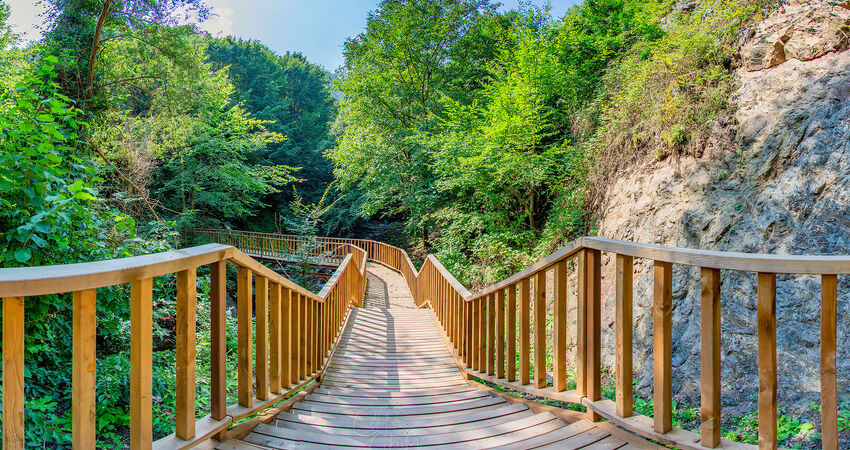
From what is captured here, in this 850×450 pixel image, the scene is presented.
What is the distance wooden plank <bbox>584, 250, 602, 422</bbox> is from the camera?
1892 millimetres

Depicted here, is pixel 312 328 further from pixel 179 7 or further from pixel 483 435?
pixel 179 7

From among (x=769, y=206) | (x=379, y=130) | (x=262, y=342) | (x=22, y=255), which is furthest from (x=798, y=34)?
(x=379, y=130)

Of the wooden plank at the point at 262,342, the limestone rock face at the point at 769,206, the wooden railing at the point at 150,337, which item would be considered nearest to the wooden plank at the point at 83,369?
the wooden railing at the point at 150,337

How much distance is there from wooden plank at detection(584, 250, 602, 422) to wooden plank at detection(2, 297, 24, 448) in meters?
2.05

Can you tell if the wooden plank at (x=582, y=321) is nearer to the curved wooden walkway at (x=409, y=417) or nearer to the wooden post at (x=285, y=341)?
the curved wooden walkway at (x=409, y=417)

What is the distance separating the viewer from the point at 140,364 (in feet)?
4.15

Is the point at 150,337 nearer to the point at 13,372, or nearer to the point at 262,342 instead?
the point at 13,372

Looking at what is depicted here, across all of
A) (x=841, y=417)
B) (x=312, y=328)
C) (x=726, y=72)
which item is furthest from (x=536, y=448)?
(x=726, y=72)

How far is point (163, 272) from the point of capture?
4.41 feet

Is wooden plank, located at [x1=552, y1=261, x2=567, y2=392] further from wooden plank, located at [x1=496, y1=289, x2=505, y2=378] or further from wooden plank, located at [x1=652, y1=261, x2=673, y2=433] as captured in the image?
wooden plank, located at [x1=496, y1=289, x2=505, y2=378]

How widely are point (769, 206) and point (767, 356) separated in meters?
3.95

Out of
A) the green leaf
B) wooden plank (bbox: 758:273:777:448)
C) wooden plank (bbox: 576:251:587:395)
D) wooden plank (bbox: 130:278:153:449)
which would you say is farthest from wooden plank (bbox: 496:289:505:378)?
the green leaf

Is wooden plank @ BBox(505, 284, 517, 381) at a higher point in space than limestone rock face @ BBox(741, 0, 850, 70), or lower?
lower

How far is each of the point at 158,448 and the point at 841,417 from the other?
432 centimetres
